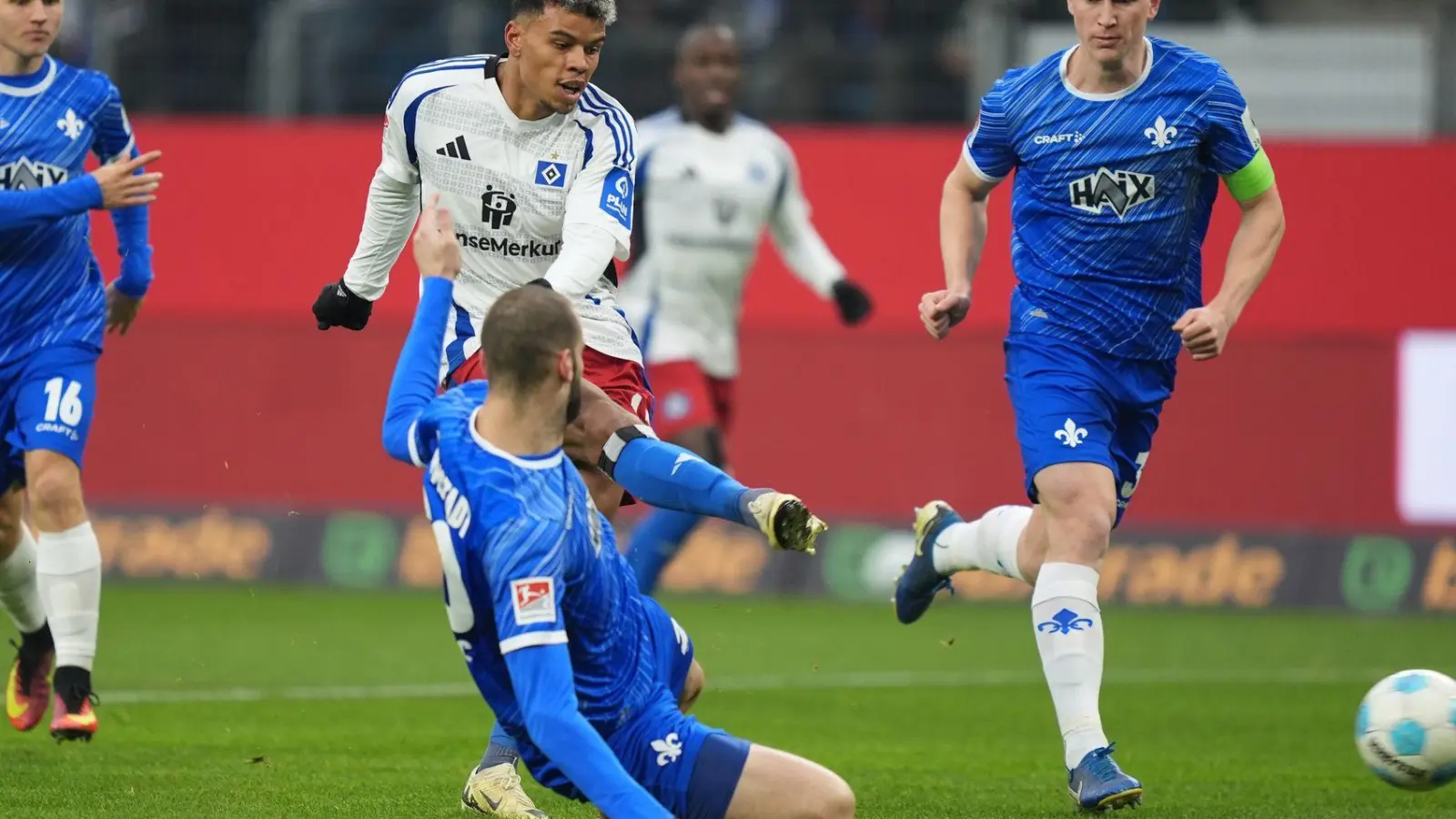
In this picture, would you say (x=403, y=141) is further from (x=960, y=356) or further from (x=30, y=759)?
(x=960, y=356)

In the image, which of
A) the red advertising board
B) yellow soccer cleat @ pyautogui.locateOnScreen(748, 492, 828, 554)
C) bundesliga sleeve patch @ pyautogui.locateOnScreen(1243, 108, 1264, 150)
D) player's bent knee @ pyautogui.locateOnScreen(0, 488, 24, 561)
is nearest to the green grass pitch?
player's bent knee @ pyautogui.locateOnScreen(0, 488, 24, 561)

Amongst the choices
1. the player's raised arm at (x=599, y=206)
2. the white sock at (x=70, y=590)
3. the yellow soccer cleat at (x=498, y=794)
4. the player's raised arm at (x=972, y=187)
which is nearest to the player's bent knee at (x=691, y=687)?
the yellow soccer cleat at (x=498, y=794)

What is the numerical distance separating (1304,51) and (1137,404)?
974 centimetres

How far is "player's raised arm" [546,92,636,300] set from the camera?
5.82 meters

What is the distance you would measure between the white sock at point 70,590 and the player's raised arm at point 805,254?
408 cm

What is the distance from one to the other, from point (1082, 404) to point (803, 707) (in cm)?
282

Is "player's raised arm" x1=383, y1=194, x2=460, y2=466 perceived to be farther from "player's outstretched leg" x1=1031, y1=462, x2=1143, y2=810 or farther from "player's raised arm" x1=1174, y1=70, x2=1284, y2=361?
"player's raised arm" x1=1174, y1=70, x2=1284, y2=361

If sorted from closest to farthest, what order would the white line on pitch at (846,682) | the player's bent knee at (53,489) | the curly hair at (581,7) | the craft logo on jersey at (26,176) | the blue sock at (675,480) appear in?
the blue sock at (675,480) → the curly hair at (581,7) → the player's bent knee at (53,489) → the craft logo on jersey at (26,176) → the white line on pitch at (846,682)

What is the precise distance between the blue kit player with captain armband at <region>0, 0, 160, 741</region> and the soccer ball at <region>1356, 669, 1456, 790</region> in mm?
3929

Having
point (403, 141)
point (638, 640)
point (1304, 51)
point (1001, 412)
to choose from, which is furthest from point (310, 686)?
point (1304, 51)

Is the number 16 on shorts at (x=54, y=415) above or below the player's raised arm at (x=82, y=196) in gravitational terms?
below

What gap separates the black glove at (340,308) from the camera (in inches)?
241

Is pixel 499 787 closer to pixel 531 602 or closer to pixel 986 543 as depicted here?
pixel 531 602

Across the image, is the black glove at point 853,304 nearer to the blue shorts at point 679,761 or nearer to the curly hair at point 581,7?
the curly hair at point 581,7
